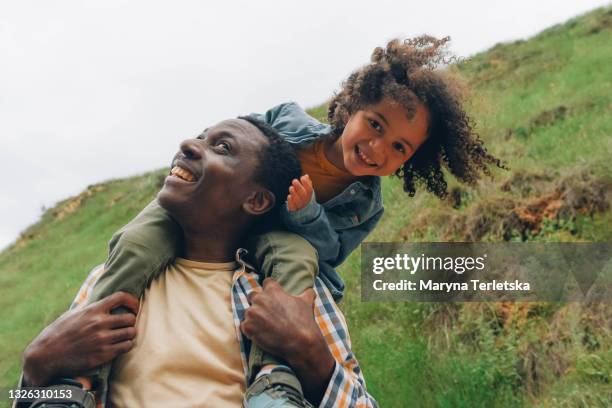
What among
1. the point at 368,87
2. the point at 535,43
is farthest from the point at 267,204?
the point at 535,43

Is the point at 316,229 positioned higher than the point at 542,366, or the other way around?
the point at 316,229

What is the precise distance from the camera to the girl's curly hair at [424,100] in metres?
2.59

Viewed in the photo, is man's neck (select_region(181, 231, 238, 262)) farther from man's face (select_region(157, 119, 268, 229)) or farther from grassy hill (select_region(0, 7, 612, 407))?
grassy hill (select_region(0, 7, 612, 407))

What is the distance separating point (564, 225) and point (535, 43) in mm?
8582

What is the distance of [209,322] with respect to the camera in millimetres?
1992

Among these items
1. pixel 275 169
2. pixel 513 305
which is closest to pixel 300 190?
pixel 275 169

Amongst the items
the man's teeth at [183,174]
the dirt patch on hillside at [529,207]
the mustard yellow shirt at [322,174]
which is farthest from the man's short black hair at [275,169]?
the dirt patch on hillside at [529,207]

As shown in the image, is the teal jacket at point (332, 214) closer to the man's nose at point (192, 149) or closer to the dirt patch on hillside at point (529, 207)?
the man's nose at point (192, 149)

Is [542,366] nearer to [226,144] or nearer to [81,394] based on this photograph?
[226,144]

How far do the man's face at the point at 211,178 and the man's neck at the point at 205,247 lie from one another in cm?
6

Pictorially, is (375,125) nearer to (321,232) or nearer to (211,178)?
(321,232)

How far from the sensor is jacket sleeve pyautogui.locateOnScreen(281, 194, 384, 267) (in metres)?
2.23

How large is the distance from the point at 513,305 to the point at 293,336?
221 centimetres

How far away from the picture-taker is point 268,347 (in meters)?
1.86
